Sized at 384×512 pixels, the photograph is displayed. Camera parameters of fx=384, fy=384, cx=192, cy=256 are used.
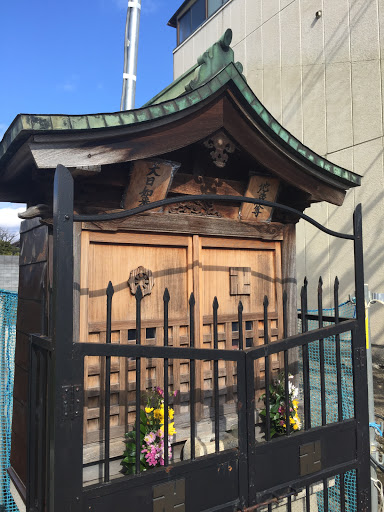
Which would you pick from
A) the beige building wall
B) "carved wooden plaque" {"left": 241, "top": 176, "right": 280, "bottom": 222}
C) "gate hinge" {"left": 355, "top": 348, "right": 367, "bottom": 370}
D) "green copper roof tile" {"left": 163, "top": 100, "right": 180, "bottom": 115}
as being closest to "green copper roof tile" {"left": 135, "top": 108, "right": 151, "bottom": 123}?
"green copper roof tile" {"left": 163, "top": 100, "right": 180, "bottom": 115}

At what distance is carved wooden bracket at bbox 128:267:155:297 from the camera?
3236mm

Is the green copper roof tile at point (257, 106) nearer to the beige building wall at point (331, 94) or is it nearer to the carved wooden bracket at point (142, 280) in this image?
the carved wooden bracket at point (142, 280)

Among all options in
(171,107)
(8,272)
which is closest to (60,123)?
(171,107)

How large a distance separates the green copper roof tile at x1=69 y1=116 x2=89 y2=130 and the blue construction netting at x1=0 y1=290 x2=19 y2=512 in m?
2.52

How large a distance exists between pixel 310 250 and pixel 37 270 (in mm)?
9961

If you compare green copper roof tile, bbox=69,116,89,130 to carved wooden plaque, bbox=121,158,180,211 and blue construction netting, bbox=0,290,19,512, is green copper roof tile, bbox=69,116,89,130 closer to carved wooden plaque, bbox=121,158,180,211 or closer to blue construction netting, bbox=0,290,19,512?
carved wooden plaque, bbox=121,158,180,211

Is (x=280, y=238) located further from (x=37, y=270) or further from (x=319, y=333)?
(x=37, y=270)

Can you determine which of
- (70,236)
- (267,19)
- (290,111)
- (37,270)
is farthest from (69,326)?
(267,19)

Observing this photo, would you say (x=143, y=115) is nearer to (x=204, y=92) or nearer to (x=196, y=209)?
(x=204, y=92)

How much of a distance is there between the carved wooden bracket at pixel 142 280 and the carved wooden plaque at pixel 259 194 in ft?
3.74

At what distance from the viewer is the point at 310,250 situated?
1198 centimetres

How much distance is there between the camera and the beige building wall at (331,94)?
10516 mm

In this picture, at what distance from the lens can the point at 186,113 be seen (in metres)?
2.84

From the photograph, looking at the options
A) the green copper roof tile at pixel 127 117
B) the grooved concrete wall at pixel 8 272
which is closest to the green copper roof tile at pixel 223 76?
the green copper roof tile at pixel 127 117
